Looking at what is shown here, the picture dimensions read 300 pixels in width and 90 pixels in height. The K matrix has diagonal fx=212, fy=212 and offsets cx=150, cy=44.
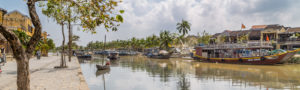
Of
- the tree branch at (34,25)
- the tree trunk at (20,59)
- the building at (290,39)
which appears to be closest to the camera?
the tree trunk at (20,59)

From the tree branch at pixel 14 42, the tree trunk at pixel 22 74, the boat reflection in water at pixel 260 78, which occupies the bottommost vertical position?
the boat reflection in water at pixel 260 78

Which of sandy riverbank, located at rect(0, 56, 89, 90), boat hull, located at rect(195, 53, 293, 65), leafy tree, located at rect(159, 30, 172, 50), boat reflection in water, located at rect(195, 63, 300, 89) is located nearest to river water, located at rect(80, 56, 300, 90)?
boat reflection in water, located at rect(195, 63, 300, 89)

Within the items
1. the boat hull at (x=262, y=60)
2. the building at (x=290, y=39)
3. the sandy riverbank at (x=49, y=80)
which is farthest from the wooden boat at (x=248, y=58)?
the sandy riverbank at (x=49, y=80)

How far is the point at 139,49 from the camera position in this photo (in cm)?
10912

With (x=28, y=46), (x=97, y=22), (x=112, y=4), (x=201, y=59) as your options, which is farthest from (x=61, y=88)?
(x=201, y=59)

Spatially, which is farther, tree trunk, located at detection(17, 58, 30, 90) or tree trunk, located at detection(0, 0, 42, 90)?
tree trunk, located at detection(17, 58, 30, 90)

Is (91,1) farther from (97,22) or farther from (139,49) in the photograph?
(139,49)

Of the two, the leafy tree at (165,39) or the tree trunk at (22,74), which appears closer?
the tree trunk at (22,74)

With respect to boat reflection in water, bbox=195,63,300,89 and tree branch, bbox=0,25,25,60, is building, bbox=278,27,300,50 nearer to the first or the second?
boat reflection in water, bbox=195,63,300,89

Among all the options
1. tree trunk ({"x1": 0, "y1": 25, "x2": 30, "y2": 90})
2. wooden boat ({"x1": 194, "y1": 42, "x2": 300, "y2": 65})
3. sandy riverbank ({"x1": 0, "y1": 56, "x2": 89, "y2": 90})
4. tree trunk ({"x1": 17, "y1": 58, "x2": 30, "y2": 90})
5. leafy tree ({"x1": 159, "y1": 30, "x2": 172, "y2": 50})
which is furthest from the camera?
leafy tree ({"x1": 159, "y1": 30, "x2": 172, "y2": 50})

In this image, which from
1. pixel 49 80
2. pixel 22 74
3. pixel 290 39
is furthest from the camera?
pixel 290 39

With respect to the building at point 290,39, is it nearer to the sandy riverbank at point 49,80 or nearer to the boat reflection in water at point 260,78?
the boat reflection in water at point 260,78

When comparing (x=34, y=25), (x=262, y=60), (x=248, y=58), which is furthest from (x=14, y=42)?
(x=248, y=58)

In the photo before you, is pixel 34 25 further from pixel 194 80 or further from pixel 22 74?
pixel 194 80
